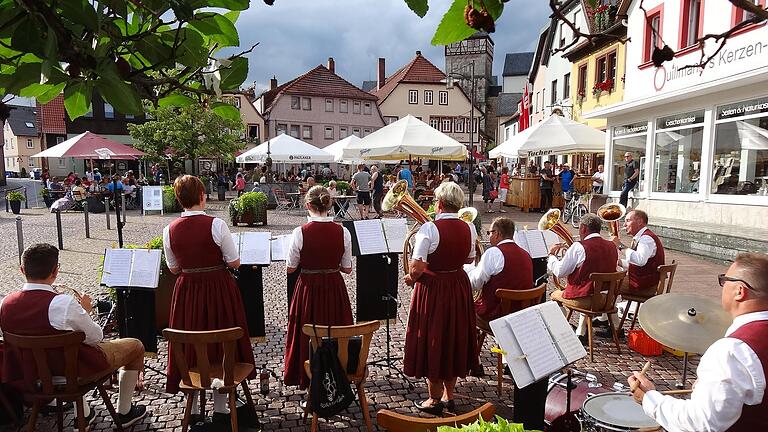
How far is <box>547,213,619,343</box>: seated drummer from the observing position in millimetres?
5285

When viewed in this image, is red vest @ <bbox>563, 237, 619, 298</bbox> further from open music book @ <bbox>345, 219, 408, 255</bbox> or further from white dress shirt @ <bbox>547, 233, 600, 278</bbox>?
open music book @ <bbox>345, 219, 408, 255</bbox>

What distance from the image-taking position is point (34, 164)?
2128 inches

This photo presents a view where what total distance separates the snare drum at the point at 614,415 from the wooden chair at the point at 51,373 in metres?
3.11

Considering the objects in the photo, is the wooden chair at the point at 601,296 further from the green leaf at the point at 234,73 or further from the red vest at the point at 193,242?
the green leaf at the point at 234,73

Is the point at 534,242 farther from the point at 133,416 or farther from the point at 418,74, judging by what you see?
the point at 418,74

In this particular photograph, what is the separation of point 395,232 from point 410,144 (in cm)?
761

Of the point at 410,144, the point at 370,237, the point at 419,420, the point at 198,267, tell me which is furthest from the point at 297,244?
the point at 410,144

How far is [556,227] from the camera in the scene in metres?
5.93

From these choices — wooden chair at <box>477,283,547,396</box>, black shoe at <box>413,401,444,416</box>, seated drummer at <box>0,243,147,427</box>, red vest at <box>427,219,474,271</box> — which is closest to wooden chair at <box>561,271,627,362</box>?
wooden chair at <box>477,283,547,396</box>

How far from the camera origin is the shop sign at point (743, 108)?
10.2 meters

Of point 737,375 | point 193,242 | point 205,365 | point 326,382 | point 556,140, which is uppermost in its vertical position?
point 556,140

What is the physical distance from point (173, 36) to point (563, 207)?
17.0m

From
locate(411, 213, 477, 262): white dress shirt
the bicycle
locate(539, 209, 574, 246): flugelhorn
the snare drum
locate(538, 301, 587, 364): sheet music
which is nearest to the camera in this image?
the snare drum

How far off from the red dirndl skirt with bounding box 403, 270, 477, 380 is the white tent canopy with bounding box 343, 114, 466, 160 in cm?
843
